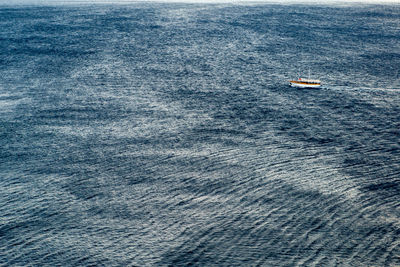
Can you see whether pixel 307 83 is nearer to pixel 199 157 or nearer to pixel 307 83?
pixel 307 83

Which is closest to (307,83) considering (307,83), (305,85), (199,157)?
(307,83)

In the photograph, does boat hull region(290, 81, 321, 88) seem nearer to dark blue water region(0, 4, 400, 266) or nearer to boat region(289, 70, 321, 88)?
boat region(289, 70, 321, 88)

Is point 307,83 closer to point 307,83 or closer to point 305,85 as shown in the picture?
point 307,83

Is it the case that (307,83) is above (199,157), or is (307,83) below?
above

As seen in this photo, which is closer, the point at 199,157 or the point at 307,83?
the point at 199,157

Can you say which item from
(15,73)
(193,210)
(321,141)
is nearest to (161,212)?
(193,210)

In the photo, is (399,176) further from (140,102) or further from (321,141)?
(140,102)

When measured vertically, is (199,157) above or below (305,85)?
below

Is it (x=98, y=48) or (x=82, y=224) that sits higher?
(x=98, y=48)

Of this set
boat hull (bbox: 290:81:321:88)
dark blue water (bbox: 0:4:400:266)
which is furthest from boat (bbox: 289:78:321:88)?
dark blue water (bbox: 0:4:400:266)
